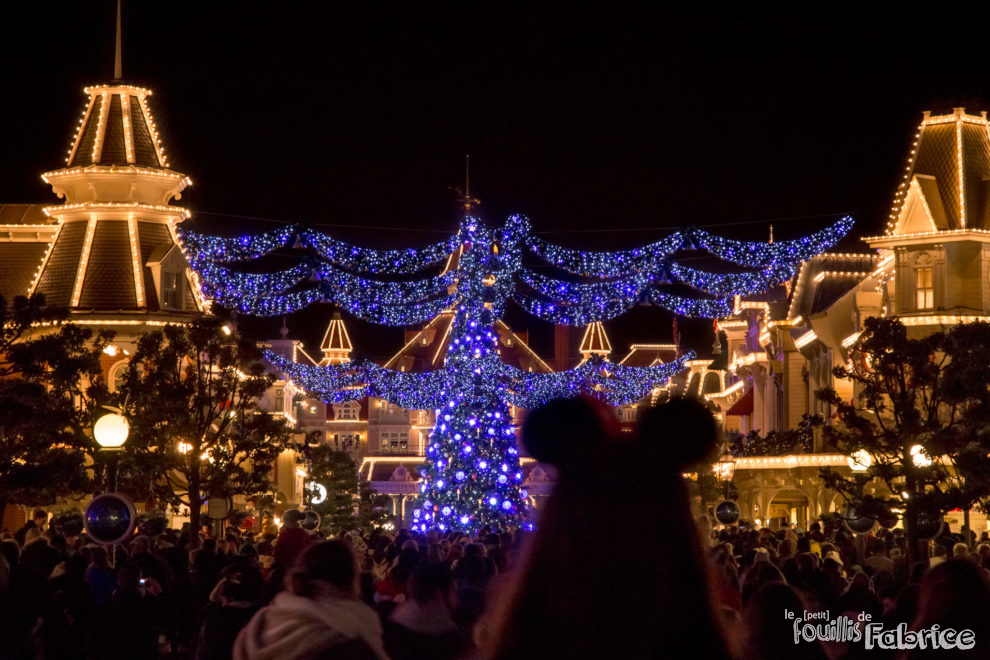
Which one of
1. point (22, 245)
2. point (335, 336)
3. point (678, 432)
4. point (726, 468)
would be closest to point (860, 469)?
point (678, 432)

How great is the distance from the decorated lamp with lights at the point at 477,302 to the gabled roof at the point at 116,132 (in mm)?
11460

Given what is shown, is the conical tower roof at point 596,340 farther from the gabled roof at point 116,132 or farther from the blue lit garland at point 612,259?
the blue lit garland at point 612,259

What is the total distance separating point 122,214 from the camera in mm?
42625

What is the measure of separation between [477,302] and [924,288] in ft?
52.6

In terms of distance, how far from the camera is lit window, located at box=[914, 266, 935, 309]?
42.7 metres

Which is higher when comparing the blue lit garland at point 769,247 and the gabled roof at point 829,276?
the gabled roof at point 829,276

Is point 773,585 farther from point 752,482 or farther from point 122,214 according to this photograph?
point 752,482

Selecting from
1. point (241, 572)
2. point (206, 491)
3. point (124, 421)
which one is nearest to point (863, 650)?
point (241, 572)

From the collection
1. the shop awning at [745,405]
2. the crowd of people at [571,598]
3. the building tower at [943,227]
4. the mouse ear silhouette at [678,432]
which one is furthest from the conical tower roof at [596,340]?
the mouse ear silhouette at [678,432]

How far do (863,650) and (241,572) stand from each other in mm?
4361

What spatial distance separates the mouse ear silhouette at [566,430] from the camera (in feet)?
12.5

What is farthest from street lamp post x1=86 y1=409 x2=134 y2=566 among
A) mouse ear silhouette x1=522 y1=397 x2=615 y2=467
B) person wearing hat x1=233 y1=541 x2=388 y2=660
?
mouse ear silhouette x1=522 y1=397 x2=615 y2=467

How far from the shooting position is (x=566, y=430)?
384cm

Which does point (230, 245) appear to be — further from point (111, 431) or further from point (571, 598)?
point (571, 598)
